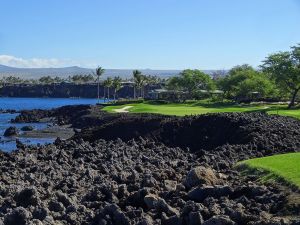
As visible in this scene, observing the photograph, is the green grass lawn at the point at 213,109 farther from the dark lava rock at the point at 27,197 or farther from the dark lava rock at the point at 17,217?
the dark lava rock at the point at 17,217

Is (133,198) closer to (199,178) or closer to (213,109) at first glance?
(199,178)

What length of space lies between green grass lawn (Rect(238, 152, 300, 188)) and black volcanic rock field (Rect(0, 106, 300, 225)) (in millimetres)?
595

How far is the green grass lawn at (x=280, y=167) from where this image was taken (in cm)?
1838

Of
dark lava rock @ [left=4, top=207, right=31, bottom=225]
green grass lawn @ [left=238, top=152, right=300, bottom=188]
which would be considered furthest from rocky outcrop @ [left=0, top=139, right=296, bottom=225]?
green grass lawn @ [left=238, top=152, right=300, bottom=188]

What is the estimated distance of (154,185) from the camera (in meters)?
→ 20.1

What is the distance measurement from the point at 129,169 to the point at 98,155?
785 centimetres

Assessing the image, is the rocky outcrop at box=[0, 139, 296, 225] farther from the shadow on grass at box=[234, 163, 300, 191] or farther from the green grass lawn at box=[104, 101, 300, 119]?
the green grass lawn at box=[104, 101, 300, 119]

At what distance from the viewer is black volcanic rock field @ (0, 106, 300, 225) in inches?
627

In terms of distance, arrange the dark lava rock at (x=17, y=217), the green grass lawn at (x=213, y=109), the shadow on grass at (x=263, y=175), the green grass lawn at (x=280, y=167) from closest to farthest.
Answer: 1. the dark lava rock at (x=17, y=217)
2. the shadow on grass at (x=263, y=175)
3. the green grass lawn at (x=280, y=167)
4. the green grass lawn at (x=213, y=109)

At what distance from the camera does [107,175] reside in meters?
25.0

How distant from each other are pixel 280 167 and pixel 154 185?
4.57 meters

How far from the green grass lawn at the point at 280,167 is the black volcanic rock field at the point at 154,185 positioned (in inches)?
23.4

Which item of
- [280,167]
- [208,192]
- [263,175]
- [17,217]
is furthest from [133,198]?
[280,167]

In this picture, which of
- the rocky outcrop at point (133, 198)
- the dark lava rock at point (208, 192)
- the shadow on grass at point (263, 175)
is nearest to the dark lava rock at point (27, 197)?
the rocky outcrop at point (133, 198)
